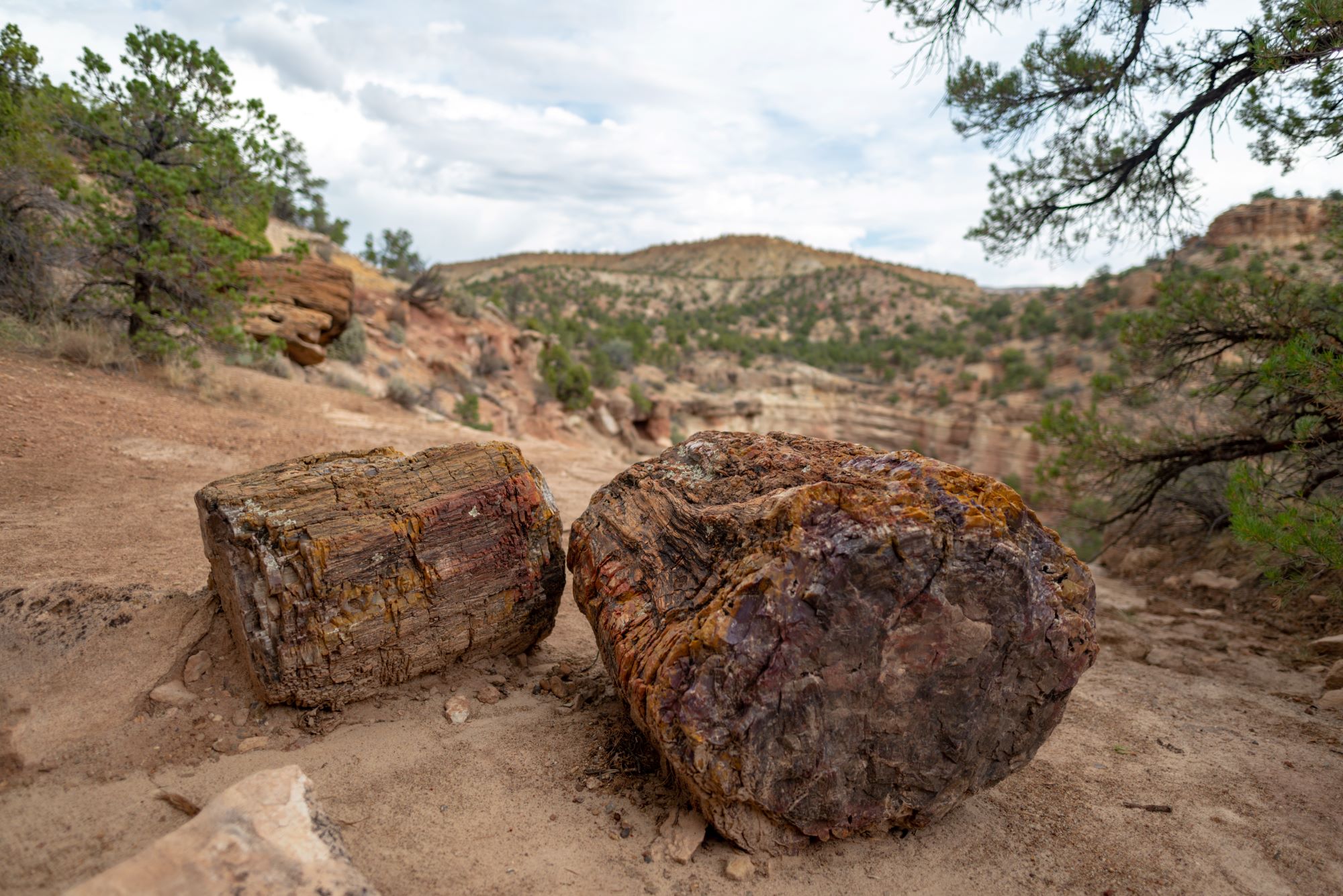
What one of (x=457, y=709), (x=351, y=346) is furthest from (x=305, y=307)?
(x=457, y=709)

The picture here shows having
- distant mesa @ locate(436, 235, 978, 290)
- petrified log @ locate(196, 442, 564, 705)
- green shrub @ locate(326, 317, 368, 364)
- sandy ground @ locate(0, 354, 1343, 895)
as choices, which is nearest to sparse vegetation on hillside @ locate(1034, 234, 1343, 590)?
sandy ground @ locate(0, 354, 1343, 895)

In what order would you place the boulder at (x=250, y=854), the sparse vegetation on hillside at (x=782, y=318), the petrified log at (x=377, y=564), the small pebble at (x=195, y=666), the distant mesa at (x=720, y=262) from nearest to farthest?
the boulder at (x=250, y=854), the petrified log at (x=377, y=564), the small pebble at (x=195, y=666), the sparse vegetation on hillside at (x=782, y=318), the distant mesa at (x=720, y=262)

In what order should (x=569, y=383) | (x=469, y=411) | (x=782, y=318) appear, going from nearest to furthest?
(x=469, y=411) < (x=569, y=383) < (x=782, y=318)

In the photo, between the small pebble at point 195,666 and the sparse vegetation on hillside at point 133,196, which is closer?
the small pebble at point 195,666

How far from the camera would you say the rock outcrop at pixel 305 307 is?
39.5ft

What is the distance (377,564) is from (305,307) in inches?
456

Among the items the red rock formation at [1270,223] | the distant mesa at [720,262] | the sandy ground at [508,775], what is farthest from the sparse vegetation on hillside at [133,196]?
the distant mesa at [720,262]

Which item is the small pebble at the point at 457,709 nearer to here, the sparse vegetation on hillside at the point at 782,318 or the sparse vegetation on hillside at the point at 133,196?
the sparse vegetation on hillside at the point at 133,196

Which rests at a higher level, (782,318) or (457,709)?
(782,318)

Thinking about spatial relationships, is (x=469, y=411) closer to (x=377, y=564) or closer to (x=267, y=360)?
(x=267, y=360)

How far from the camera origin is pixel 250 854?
1.90 metres

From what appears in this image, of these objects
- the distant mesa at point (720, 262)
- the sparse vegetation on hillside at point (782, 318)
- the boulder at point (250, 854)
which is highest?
the distant mesa at point (720, 262)

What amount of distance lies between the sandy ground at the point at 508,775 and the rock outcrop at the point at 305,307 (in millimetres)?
8406

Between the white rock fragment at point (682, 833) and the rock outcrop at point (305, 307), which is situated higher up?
the rock outcrop at point (305, 307)
